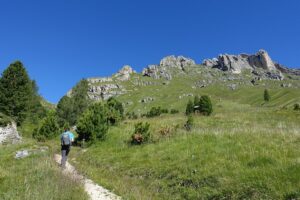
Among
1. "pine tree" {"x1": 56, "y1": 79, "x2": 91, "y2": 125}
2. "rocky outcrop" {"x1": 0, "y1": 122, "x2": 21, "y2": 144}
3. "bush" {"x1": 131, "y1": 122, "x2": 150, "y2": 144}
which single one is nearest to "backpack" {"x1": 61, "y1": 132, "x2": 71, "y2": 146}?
"bush" {"x1": 131, "y1": 122, "x2": 150, "y2": 144}

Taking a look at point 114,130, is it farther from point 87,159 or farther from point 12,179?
point 12,179

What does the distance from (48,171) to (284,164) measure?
8532 mm

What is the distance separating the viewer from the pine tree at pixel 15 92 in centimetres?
4094

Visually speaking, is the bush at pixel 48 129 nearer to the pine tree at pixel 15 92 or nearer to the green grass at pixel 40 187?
the pine tree at pixel 15 92

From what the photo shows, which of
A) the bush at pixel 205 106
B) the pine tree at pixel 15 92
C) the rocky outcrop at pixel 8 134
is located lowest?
the rocky outcrop at pixel 8 134

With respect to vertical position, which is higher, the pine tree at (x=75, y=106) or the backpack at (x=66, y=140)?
the pine tree at (x=75, y=106)

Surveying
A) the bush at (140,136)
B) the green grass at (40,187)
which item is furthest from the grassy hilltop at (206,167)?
the green grass at (40,187)

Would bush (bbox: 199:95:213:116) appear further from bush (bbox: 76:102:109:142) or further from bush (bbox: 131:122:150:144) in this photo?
bush (bbox: 131:122:150:144)

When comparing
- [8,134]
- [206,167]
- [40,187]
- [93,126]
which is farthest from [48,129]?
[206,167]

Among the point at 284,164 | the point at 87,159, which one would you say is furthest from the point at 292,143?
the point at 87,159

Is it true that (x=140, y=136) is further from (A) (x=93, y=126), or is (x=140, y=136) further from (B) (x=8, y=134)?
(B) (x=8, y=134)

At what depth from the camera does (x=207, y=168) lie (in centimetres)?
1104

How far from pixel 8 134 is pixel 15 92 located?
12908 mm

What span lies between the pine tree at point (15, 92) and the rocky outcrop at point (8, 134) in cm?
1101
